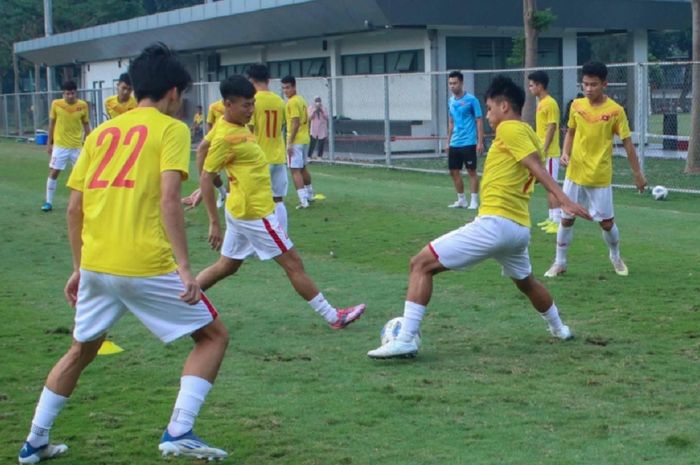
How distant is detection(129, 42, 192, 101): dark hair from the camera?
529 cm

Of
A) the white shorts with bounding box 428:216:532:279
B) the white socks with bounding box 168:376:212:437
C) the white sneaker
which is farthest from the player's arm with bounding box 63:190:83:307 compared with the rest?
the white sneaker

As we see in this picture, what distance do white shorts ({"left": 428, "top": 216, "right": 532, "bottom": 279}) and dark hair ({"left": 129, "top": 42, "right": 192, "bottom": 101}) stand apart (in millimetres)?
2700

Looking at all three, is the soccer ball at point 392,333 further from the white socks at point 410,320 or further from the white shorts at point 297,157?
the white shorts at point 297,157

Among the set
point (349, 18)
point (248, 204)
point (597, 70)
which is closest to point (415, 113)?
point (349, 18)

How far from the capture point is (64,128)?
1812 centimetres

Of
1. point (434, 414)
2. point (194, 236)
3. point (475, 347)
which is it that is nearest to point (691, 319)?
point (475, 347)

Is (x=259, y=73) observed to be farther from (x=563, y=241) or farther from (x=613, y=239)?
(x=613, y=239)

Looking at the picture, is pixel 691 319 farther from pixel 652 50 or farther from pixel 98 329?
pixel 652 50

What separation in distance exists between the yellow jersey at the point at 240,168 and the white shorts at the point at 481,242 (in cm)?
171

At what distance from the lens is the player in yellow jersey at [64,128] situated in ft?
→ 59.1

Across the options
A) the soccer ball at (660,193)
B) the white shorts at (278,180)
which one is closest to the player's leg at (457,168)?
the soccer ball at (660,193)

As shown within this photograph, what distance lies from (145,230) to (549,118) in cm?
968

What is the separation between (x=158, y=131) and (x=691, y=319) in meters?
5.08

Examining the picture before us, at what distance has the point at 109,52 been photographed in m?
52.9
